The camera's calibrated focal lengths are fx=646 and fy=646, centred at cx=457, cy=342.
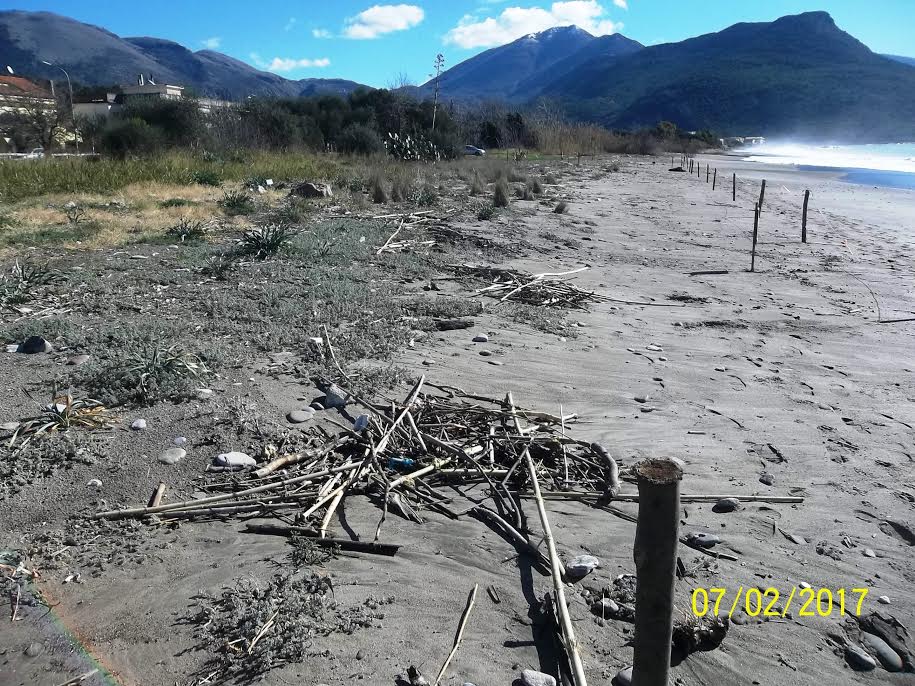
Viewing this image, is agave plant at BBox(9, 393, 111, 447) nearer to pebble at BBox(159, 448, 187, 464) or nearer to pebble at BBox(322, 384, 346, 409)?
pebble at BBox(159, 448, 187, 464)

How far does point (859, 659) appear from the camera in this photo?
253 cm

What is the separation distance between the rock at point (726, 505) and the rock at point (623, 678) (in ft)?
4.56

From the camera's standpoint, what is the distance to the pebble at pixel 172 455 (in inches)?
137

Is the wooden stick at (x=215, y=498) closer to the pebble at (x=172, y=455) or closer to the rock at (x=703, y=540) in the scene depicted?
the pebble at (x=172, y=455)

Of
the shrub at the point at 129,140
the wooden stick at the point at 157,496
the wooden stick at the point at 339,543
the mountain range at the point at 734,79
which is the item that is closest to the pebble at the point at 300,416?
the wooden stick at the point at 157,496

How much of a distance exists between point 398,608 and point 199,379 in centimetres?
251

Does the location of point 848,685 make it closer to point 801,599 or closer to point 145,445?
point 801,599

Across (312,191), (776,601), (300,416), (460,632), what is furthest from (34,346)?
(312,191)

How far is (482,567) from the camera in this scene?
290cm

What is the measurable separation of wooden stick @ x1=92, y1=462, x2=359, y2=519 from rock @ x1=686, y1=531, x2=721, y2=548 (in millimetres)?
1730

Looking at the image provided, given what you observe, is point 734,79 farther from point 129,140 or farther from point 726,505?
point 726,505

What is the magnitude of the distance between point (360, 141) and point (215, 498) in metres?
24.5

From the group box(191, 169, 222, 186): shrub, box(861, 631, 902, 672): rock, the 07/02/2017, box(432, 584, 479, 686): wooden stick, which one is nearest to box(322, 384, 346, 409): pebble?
box(432, 584, 479, 686): wooden stick

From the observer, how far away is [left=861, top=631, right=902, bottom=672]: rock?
2.51m
